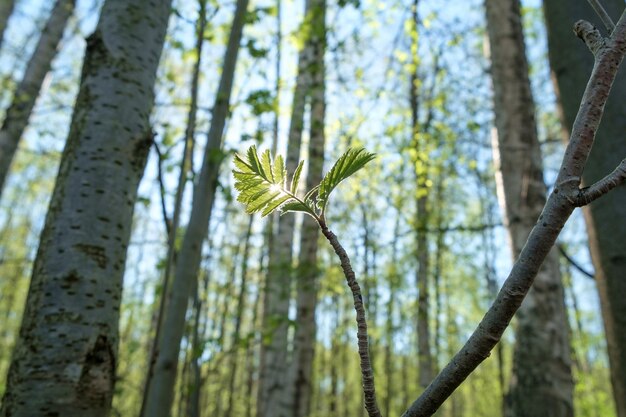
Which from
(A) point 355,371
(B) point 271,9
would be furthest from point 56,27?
(A) point 355,371

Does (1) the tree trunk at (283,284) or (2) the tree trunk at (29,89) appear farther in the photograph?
(2) the tree trunk at (29,89)

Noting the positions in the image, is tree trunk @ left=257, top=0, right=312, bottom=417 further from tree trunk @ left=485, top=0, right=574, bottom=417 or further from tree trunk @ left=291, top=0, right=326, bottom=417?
tree trunk @ left=485, top=0, right=574, bottom=417

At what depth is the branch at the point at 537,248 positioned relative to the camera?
490mm

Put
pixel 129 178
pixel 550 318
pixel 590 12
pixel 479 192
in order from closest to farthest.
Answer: pixel 590 12 → pixel 129 178 → pixel 550 318 → pixel 479 192

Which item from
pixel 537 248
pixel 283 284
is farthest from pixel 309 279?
pixel 537 248

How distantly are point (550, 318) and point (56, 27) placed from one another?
6.98 m

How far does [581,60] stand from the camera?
169 cm

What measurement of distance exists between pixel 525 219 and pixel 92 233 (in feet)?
6.60

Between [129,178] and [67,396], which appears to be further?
[129,178]

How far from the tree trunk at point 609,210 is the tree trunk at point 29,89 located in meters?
6.12

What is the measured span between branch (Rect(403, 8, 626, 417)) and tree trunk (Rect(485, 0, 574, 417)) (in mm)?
1843

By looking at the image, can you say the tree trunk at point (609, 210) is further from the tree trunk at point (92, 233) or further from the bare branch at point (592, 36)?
the tree trunk at point (92, 233)

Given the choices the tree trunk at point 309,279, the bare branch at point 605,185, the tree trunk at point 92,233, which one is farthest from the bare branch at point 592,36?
the tree trunk at point 309,279

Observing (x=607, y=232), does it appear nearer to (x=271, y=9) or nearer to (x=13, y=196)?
(x=271, y=9)
